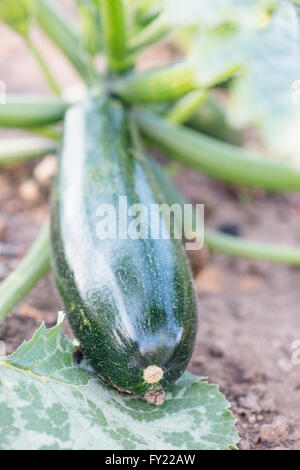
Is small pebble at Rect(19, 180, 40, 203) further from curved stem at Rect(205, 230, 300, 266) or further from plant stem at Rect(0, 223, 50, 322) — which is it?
curved stem at Rect(205, 230, 300, 266)

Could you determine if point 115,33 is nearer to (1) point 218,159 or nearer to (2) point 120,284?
(1) point 218,159

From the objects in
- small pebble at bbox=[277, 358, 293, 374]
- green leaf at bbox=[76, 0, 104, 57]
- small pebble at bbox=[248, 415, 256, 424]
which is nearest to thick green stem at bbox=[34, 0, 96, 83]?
green leaf at bbox=[76, 0, 104, 57]

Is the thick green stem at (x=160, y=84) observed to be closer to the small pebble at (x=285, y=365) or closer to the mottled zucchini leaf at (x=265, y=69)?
the mottled zucchini leaf at (x=265, y=69)

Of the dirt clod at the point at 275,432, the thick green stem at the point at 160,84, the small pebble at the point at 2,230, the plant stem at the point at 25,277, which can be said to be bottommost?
the dirt clod at the point at 275,432

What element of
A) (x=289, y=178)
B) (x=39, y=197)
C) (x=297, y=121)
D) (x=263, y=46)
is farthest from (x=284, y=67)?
(x=39, y=197)

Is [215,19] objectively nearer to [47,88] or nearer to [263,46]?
[263,46]

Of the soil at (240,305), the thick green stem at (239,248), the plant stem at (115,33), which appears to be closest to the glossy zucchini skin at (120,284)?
the soil at (240,305)
